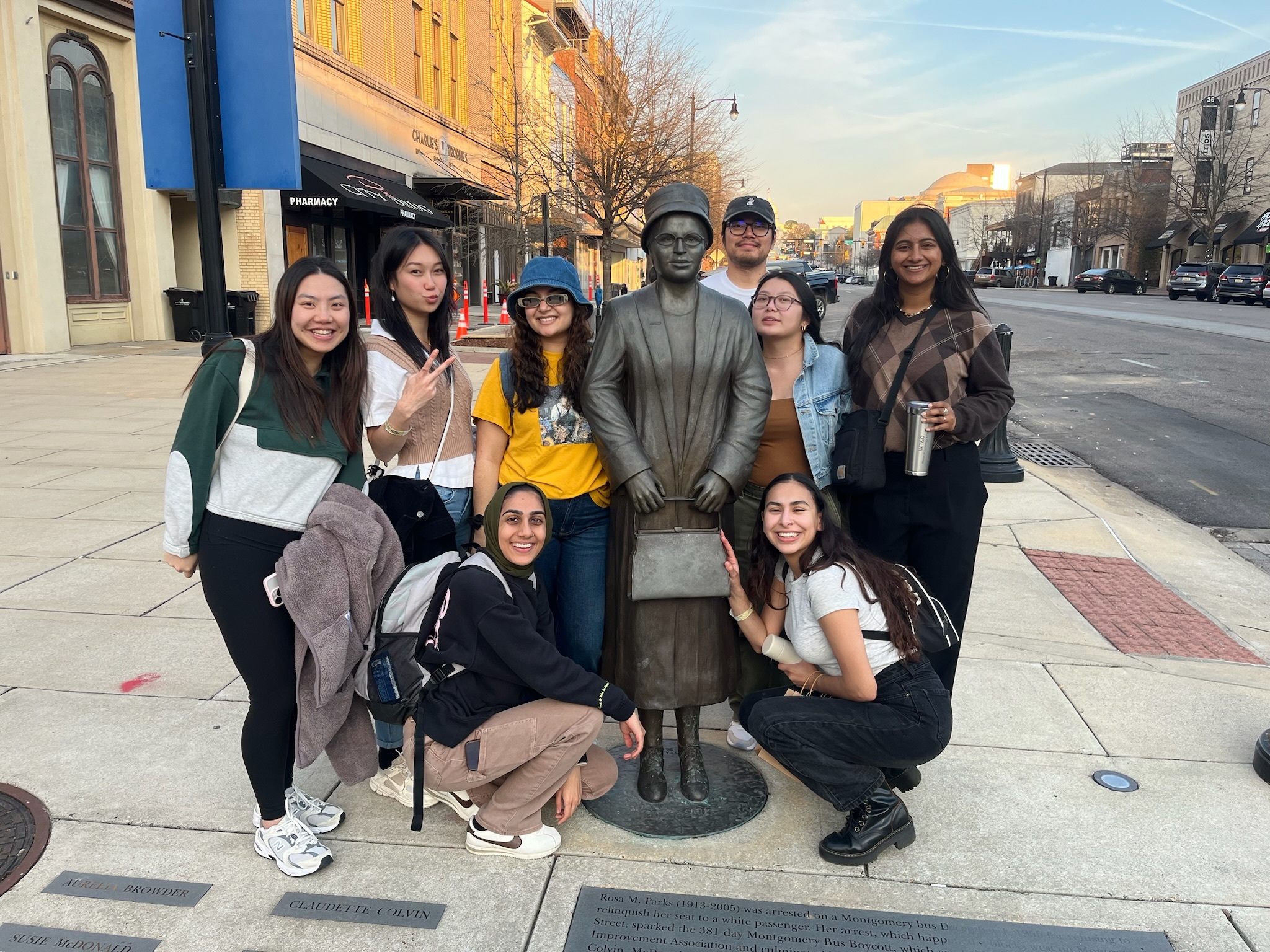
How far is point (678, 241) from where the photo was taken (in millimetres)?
2850

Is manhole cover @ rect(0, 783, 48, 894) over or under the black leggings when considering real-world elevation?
under

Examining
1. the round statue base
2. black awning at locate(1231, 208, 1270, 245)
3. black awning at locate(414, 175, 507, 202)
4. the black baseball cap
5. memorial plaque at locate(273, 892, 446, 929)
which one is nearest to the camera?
memorial plaque at locate(273, 892, 446, 929)

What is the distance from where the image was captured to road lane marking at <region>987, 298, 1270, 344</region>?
19.4 meters

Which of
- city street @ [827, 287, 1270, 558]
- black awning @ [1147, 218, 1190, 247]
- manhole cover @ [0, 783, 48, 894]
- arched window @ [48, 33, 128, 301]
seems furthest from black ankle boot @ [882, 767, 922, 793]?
black awning @ [1147, 218, 1190, 247]

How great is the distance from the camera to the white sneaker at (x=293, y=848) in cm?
269

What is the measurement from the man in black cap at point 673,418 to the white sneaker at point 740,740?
0.64 meters

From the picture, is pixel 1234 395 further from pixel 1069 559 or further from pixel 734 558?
pixel 734 558

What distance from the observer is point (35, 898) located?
2.54m

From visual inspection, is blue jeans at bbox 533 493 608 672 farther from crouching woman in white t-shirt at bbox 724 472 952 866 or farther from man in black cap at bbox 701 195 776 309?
man in black cap at bbox 701 195 776 309

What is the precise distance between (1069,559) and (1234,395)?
8064 mm

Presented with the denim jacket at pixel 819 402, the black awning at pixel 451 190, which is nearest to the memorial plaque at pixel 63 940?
the denim jacket at pixel 819 402

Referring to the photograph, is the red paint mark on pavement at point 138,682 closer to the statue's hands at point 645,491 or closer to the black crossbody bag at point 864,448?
the statue's hands at point 645,491

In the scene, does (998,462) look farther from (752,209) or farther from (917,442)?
(917,442)

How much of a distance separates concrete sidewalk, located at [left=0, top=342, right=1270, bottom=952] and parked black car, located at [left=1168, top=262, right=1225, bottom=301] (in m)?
38.0
